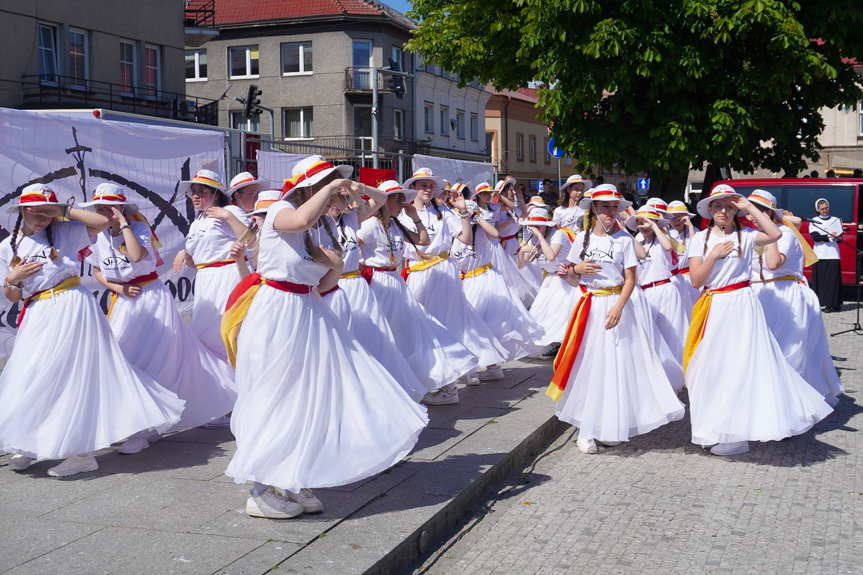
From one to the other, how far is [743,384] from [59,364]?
4.67m

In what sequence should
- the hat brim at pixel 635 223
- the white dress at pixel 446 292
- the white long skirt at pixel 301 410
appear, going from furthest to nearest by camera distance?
the hat brim at pixel 635 223
the white dress at pixel 446 292
the white long skirt at pixel 301 410

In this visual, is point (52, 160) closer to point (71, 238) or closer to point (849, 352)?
point (71, 238)

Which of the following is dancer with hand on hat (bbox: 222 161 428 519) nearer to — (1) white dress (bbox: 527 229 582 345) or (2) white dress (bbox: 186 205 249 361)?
(2) white dress (bbox: 186 205 249 361)

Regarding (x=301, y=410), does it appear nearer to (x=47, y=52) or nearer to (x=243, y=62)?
(x=47, y=52)

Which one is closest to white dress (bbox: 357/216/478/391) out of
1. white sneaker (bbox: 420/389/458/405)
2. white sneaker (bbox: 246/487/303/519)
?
white sneaker (bbox: 420/389/458/405)

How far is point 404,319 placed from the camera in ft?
27.0

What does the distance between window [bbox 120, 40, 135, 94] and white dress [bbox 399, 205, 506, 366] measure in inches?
977

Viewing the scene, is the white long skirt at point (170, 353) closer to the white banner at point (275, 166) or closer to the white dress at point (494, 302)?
the white dress at point (494, 302)

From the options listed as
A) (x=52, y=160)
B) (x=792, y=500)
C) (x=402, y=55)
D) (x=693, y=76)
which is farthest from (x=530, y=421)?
(x=402, y=55)

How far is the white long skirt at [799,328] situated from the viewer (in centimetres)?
844

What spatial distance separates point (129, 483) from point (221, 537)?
136 centimetres

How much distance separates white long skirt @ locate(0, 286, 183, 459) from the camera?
6.18 meters

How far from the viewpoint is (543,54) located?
19047 mm

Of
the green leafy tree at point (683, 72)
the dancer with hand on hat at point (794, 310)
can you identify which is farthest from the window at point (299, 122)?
the dancer with hand on hat at point (794, 310)
